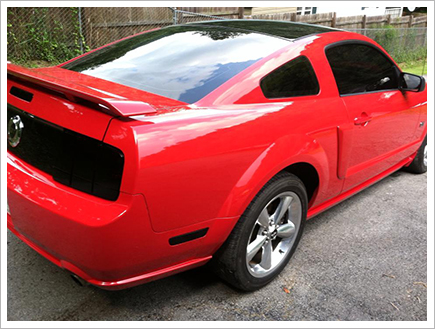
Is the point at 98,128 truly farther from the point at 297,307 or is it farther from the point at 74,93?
the point at 297,307

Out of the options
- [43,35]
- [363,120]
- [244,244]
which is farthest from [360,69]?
[43,35]

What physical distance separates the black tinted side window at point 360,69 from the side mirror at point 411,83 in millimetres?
81

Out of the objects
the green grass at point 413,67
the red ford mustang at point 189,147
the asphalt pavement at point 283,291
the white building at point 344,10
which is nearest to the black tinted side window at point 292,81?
the red ford mustang at point 189,147

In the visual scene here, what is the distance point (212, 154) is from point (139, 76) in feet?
2.85

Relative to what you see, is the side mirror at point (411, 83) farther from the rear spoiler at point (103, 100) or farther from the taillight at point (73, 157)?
the taillight at point (73, 157)

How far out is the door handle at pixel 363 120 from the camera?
3.17 metres

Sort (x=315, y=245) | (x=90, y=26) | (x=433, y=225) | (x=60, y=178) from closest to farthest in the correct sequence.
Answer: (x=60, y=178), (x=315, y=245), (x=433, y=225), (x=90, y=26)

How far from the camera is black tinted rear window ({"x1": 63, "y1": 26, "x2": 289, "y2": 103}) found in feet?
8.38

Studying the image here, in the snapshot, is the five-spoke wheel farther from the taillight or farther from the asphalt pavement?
the taillight

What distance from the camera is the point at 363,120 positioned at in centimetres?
323

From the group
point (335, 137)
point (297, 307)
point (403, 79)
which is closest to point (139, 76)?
point (335, 137)

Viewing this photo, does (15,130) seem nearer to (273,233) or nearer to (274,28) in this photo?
(273,233)

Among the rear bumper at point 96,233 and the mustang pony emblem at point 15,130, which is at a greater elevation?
the mustang pony emblem at point 15,130

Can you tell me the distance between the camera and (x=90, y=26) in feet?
30.8
